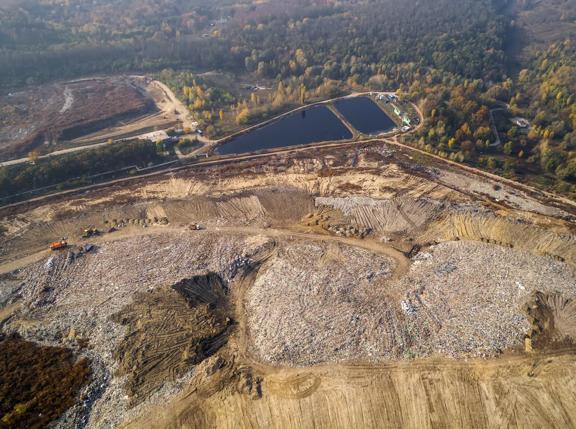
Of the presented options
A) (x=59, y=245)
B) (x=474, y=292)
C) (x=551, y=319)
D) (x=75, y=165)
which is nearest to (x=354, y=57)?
(x=75, y=165)

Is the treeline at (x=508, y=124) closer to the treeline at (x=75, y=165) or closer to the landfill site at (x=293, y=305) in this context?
the landfill site at (x=293, y=305)

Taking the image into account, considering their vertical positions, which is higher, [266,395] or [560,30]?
[560,30]

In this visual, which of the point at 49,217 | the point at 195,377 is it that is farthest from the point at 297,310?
the point at 49,217

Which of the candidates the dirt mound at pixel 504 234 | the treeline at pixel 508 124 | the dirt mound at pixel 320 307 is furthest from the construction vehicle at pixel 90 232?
the treeline at pixel 508 124

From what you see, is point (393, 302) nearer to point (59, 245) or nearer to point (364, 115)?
point (59, 245)

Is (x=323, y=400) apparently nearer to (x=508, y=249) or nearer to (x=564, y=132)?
(x=508, y=249)

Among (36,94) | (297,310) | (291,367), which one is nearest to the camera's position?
(291,367)
